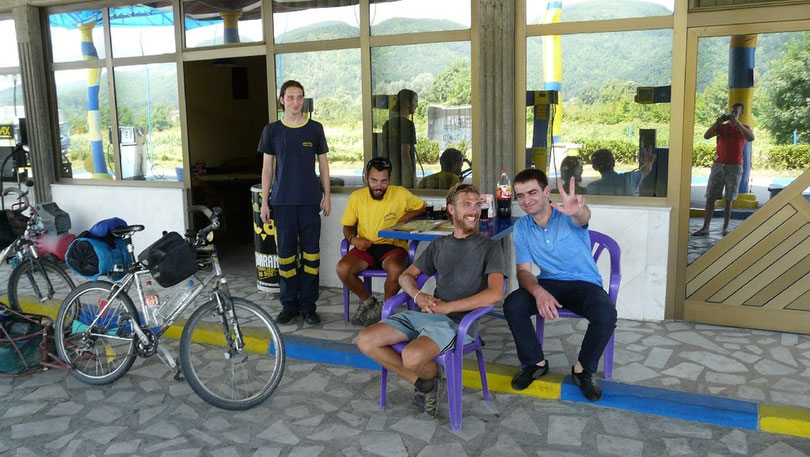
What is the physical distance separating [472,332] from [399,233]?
1029 mm

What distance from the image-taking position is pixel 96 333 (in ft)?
13.9

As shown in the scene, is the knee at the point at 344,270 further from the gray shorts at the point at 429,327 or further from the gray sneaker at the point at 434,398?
the gray sneaker at the point at 434,398

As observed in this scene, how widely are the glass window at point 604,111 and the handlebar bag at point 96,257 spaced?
3.17 m

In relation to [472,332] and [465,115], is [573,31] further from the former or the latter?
[472,332]

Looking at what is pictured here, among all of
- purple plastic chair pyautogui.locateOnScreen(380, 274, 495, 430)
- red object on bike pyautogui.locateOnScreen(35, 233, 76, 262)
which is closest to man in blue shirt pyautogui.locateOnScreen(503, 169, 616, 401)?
purple plastic chair pyautogui.locateOnScreen(380, 274, 495, 430)

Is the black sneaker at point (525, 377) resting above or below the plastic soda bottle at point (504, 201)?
below

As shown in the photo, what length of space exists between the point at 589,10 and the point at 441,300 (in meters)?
2.79

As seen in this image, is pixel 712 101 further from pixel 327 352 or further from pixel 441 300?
pixel 327 352

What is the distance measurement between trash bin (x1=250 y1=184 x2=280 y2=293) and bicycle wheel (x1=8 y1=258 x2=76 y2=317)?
59.6 inches

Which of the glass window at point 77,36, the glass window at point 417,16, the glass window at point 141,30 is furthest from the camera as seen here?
the glass window at point 77,36

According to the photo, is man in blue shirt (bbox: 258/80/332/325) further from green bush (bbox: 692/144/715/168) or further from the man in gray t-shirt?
green bush (bbox: 692/144/715/168)

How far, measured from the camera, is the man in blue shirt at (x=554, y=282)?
374cm

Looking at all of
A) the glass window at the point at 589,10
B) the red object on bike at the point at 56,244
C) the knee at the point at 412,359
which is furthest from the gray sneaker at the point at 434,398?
the red object on bike at the point at 56,244

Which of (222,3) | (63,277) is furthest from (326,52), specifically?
(63,277)
